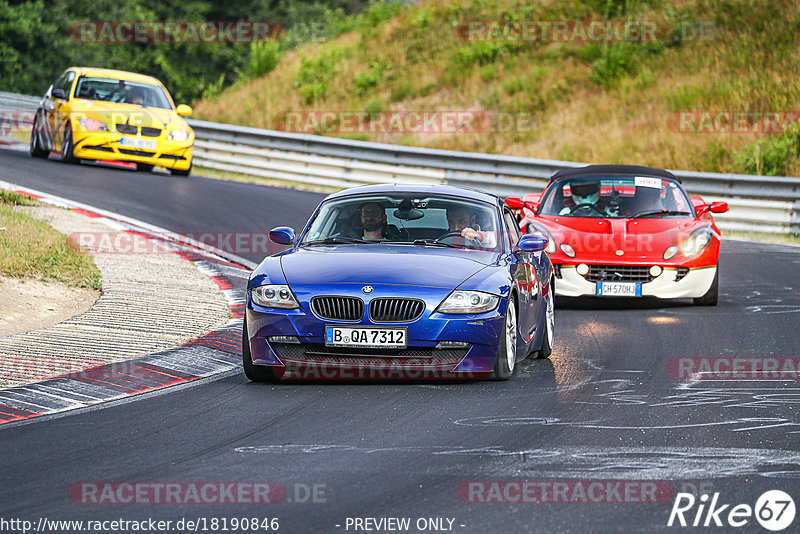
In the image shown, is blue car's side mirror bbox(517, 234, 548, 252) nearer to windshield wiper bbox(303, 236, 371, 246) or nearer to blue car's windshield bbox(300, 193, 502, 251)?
blue car's windshield bbox(300, 193, 502, 251)

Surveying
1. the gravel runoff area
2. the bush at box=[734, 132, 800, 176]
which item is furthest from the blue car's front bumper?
the bush at box=[734, 132, 800, 176]

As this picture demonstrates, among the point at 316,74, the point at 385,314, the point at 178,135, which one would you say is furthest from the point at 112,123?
the point at 385,314

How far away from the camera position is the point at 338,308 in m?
8.75

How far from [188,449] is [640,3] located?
32.4m

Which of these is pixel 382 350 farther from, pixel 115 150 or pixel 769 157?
pixel 769 157

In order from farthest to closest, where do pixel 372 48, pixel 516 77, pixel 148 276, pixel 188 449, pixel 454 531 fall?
pixel 372 48, pixel 516 77, pixel 148 276, pixel 188 449, pixel 454 531

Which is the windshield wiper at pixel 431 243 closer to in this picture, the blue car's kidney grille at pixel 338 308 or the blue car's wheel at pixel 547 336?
the blue car's wheel at pixel 547 336

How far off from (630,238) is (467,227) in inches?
169

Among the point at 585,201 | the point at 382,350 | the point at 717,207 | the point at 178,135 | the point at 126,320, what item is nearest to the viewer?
the point at 382,350

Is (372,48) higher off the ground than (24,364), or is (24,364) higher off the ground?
(372,48)

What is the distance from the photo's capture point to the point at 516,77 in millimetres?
35438

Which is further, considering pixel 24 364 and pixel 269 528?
pixel 24 364

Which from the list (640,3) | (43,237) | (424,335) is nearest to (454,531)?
(424,335)

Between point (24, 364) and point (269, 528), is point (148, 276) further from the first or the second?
point (269, 528)
